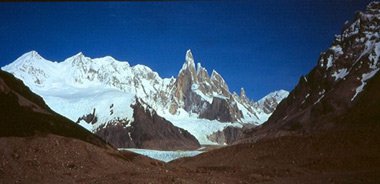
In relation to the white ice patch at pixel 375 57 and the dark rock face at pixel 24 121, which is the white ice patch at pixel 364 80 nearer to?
the white ice patch at pixel 375 57

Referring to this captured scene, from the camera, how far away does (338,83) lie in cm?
10294

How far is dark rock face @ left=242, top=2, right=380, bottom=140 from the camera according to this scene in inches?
3430

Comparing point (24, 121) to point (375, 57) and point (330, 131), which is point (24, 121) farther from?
point (375, 57)

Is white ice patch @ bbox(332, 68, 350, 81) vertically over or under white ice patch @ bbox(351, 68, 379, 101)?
over

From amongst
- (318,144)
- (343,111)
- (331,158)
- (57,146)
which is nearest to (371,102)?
(343,111)

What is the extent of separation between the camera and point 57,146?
36406mm

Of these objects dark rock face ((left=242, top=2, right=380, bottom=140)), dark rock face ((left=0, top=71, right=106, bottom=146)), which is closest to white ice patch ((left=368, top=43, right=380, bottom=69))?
dark rock face ((left=242, top=2, right=380, bottom=140))

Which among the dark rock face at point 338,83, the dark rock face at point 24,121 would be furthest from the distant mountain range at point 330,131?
the dark rock face at point 24,121

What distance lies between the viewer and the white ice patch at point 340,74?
4121 inches

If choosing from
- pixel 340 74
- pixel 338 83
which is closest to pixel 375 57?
pixel 338 83

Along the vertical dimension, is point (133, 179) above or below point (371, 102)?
below

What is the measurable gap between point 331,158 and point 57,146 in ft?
82.8

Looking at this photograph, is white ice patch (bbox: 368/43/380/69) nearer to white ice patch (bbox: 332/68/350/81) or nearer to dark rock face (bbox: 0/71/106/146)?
white ice patch (bbox: 332/68/350/81)

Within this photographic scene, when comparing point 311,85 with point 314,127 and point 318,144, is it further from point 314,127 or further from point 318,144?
point 318,144
